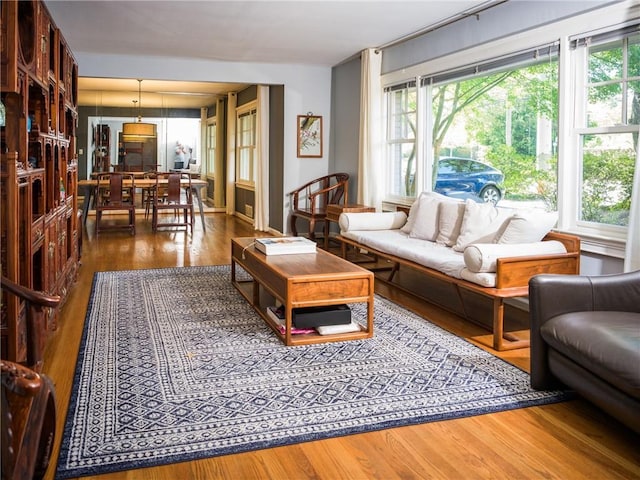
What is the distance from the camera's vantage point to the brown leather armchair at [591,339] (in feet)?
7.04

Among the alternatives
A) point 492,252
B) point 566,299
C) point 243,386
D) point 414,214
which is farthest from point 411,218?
point 243,386

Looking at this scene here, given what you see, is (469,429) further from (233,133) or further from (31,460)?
(233,133)

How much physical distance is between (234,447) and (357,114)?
18.2 feet

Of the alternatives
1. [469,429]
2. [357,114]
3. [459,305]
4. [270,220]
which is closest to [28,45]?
[469,429]

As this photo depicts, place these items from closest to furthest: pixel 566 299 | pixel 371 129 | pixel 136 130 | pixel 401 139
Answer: pixel 566 299 → pixel 401 139 → pixel 371 129 → pixel 136 130

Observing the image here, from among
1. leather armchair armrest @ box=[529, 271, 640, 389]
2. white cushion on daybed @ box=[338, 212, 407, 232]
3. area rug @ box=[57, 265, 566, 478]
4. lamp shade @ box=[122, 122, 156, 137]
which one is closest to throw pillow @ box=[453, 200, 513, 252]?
area rug @ box=[57, 265, 566, 478]

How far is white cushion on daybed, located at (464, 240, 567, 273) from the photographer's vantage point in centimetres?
347

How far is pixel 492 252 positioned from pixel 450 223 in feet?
4.14

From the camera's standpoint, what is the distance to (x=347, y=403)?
257 cm

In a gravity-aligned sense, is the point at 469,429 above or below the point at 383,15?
below

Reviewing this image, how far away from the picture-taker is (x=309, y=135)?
788 cm

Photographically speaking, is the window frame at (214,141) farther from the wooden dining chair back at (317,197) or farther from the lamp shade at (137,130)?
the wooden dining chair back at (317,197)

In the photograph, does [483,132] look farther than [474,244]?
Yes

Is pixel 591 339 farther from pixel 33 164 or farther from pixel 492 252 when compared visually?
pixel 33 164
